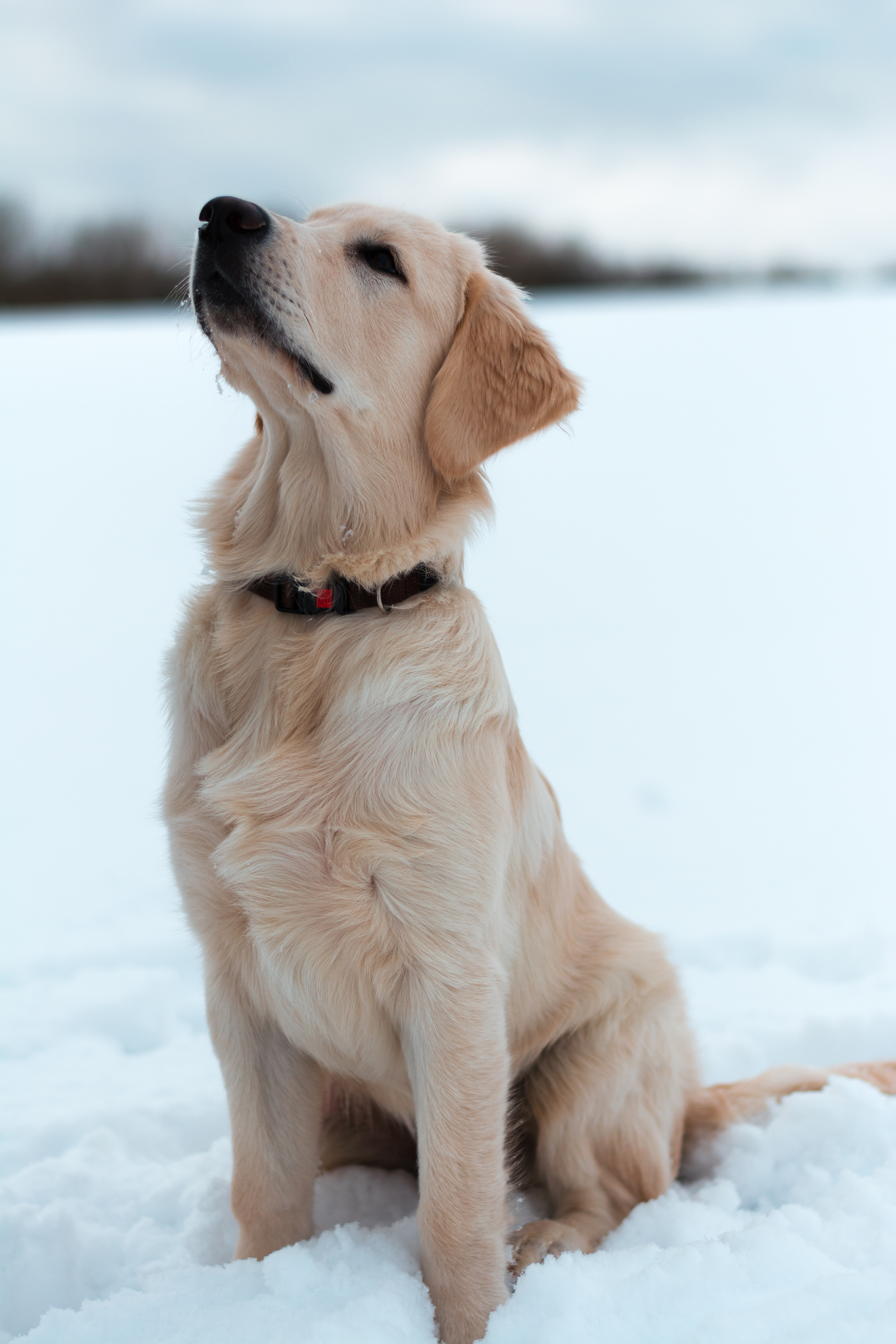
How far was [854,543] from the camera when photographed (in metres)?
7.05

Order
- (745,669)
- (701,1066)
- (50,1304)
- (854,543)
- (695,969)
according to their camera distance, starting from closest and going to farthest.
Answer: (50,1304) → (701,1066) → (695,969) → (745,669) → (854,543)

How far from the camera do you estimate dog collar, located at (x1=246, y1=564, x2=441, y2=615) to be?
2117 mm

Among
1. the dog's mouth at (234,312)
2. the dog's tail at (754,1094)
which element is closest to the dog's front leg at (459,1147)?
the dog's tail at (754,1094)

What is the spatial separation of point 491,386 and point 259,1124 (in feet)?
5.23

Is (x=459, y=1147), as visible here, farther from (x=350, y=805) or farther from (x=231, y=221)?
(x=231, y=221)

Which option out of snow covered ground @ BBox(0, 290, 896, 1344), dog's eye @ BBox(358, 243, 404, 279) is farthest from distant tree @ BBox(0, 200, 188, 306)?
dog's eye @ BBox(358, 243, 404, 279)

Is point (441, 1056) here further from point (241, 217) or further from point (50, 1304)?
point (241, 217)

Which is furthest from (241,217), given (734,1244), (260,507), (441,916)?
(734,1244)

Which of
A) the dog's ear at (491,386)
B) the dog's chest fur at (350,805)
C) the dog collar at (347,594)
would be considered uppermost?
the dog's ear at (491,386)

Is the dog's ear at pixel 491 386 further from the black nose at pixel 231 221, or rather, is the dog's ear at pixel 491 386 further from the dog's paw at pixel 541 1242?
the dog's paw at pixel 541 1242

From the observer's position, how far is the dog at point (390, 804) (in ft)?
6.35

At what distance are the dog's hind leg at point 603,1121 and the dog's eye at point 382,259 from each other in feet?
5.52

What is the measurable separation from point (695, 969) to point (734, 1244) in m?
1.49

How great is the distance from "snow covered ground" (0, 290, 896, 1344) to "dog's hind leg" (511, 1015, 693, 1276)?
87 millimetres
